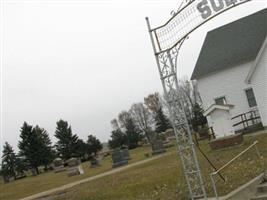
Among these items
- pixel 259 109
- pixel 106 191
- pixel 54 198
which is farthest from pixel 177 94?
pixel 259 109

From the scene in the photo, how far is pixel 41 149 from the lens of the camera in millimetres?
72500

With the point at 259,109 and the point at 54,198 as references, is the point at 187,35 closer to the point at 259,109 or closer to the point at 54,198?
the point at 54,198

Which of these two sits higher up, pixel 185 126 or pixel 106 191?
pixel 185 126

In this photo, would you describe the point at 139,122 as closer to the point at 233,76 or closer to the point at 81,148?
the point at 81,148

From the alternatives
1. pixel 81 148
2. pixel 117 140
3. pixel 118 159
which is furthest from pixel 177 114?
pixel 117 140

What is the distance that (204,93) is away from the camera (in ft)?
128

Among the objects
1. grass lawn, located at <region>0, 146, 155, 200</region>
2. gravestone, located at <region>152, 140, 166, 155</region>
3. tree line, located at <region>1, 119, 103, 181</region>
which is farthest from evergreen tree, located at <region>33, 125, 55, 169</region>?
gravestone, located at <region>152, 140, 166, 155</region>

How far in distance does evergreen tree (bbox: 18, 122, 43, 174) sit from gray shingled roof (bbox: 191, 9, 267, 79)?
38.7m

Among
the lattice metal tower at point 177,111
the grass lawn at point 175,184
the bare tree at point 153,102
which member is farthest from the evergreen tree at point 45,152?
the lattice metal tower at point 177,111

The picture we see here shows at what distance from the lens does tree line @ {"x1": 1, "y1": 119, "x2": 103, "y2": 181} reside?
236ft

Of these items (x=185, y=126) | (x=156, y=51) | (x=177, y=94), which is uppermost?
(x=156, y=51)

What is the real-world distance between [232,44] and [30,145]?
1712 inches

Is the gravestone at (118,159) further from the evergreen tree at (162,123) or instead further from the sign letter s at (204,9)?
the evergreen tree at (162,123)

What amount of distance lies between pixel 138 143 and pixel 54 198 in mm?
58710
